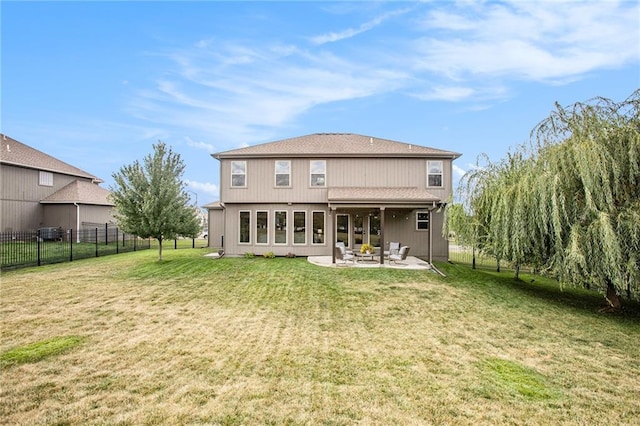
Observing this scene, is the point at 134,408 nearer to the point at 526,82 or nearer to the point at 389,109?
the point at 526,82

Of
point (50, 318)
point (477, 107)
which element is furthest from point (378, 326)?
point (477, 107)

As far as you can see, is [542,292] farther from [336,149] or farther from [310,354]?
[336,149]

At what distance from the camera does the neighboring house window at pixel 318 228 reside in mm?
15961

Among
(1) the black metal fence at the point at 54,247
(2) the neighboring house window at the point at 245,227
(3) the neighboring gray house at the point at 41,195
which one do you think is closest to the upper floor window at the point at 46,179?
(3) the neighboring gray house at the point at 41,195

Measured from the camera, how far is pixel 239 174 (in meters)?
16.1

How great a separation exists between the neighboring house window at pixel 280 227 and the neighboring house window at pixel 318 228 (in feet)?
5.06

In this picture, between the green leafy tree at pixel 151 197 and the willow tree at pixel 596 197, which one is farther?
the green leafy tree at pixel 151 197

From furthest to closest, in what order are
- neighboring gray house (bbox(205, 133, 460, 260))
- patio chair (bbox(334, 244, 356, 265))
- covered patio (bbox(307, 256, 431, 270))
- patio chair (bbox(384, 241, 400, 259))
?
neighboring gray house (bbox(205, 133, 460, 260)), patio chair (bbox(384, 241, 400, 259)), patio chair (bbox(334, 244, 356, 265)), covered patio (bbox(307, 256, 431, 270))

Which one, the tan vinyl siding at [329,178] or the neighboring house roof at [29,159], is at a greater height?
the neighboring house roof at [29,159]

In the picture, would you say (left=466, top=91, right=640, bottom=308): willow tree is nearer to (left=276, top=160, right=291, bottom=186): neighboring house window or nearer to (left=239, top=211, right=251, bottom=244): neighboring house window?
(left=276, top=160, right=291, bottom=186): neighboring house window

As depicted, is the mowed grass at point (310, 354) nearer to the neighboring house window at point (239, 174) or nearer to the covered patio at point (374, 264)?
the covered patio at point (374, 264)

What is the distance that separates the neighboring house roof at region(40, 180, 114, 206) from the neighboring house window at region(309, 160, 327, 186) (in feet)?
53.2

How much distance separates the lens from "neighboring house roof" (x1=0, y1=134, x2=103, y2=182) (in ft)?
66.7

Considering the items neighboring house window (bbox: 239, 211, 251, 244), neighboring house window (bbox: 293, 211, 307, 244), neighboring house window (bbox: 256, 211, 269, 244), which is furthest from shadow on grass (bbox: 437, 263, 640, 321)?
neighboring house window (bbox: 239, 211, 251, 244)
